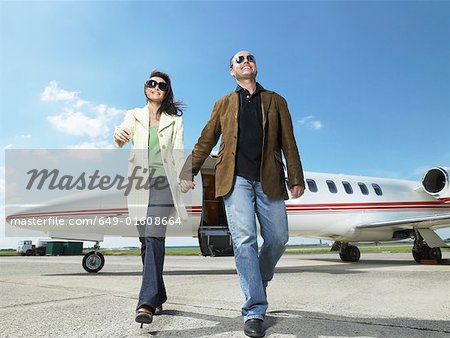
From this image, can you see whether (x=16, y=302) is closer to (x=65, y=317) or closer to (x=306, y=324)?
(x=65, y=317)

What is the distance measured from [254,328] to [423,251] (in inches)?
407

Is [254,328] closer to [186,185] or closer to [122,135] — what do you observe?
[186,185]

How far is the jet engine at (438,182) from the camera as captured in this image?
11.3 m

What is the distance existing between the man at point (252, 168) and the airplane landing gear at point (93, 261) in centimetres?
545

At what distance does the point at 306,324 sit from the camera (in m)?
2.59

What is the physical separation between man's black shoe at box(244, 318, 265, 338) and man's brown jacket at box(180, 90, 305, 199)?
847 millimetres

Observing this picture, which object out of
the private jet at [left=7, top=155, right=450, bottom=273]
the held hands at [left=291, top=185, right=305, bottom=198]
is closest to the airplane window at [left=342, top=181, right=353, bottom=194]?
the private jet at [left=7, top=155, right=450, bottom=273]

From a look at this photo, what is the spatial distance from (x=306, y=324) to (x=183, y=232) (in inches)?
211

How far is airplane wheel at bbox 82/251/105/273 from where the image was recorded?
744 cm

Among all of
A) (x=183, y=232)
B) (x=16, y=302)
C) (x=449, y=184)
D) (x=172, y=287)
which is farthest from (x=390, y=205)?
(x=16, y=302)

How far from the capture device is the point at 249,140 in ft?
9.02

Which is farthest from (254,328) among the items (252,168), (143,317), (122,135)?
(122,135)

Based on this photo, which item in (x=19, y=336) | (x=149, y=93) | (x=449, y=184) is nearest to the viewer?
(x=19, y=336)

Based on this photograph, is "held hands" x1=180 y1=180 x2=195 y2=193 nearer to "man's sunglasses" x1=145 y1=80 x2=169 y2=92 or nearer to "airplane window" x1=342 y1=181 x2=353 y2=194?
"man's sunglasses" x1=145 y1=80 x2=169 y2=92
